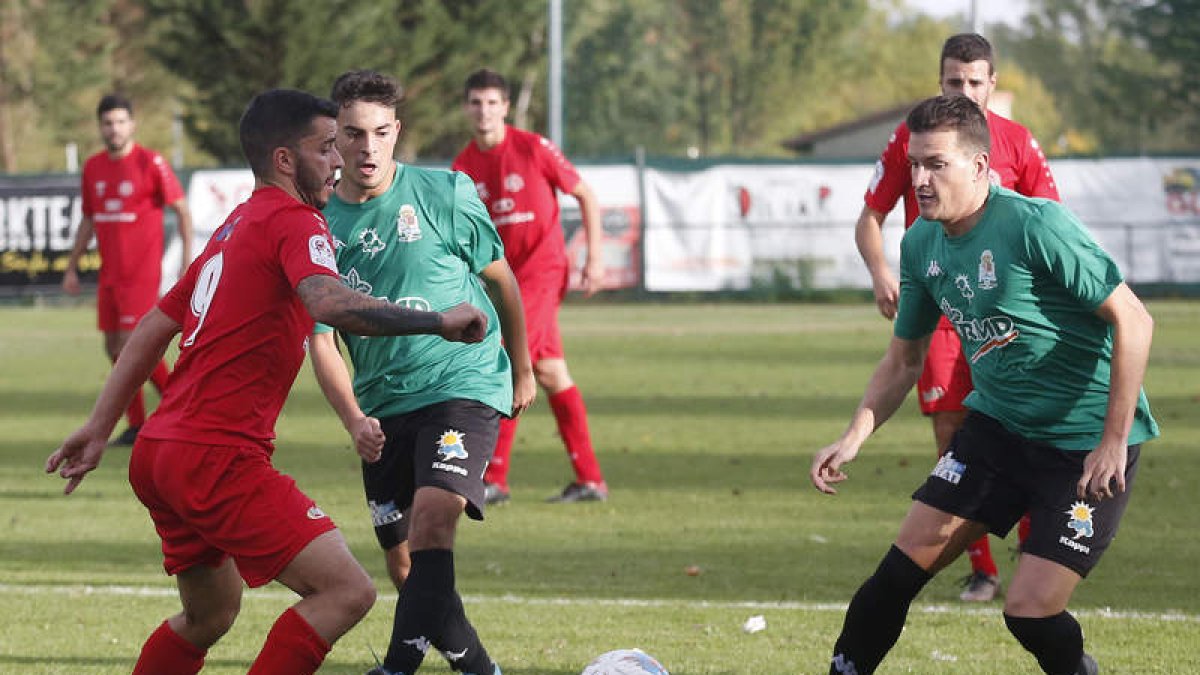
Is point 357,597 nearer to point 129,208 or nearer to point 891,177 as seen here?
point 891,177

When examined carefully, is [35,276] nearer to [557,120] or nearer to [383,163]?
[557,120]

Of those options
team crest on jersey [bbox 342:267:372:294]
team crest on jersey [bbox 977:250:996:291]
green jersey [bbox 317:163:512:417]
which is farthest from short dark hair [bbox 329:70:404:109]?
team crest on jersey [bbox 977:250:996:291]

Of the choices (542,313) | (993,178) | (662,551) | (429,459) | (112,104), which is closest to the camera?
(429,459)

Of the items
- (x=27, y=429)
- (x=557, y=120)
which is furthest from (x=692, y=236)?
(x=27, y=429)

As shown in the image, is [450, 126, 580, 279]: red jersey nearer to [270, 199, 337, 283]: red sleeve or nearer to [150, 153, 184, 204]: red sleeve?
[150, 153, 184, 204]: red sleeve

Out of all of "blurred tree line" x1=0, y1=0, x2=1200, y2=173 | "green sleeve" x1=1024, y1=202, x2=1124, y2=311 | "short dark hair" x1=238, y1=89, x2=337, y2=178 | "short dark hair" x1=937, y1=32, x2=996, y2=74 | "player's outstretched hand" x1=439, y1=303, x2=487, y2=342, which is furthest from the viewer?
"blurred tree line" x1=0, y1=0, x2=1200, y2=173

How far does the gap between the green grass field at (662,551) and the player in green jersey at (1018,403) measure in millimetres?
981

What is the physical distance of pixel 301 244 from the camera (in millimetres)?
4867

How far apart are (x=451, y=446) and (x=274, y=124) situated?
58.9 inches

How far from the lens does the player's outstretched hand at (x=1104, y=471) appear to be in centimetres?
529

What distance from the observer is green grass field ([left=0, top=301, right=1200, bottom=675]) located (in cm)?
686

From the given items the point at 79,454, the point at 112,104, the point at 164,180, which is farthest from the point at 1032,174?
the point at 164,180

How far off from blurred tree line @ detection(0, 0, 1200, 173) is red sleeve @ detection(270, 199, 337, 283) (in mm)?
29912

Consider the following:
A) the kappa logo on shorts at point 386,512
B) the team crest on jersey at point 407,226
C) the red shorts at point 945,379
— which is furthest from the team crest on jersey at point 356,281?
the red shorts at point 945,379
